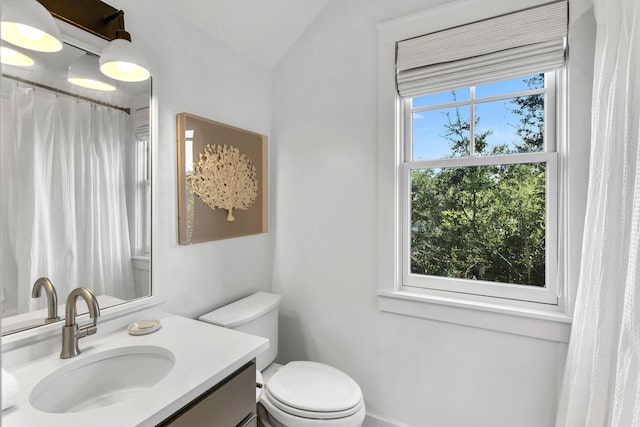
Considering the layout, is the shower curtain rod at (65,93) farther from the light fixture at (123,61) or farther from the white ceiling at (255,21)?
the white ceiling at (255,21)

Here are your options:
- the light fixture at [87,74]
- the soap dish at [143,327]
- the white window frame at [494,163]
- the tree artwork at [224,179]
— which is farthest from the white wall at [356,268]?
the light fixture at [87,74]

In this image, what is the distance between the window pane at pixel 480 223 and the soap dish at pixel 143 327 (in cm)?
123

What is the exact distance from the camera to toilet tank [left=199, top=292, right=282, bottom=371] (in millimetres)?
1553

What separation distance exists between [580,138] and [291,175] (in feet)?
4.54

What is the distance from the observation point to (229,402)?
108 centimetres

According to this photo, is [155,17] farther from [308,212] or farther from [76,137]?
[308,212]

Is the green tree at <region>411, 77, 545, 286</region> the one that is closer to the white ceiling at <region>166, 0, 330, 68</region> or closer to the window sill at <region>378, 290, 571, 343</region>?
the window sill at <region>378, 290, 571, 343</region>

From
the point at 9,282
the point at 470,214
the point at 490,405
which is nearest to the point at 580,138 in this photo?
the point at 470,214

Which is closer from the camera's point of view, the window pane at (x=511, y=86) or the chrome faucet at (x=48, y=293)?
the chrome faucet at (x=48, y=293)

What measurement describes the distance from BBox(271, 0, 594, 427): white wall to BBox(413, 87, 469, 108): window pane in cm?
24

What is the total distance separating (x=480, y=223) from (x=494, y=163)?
0.95 feet

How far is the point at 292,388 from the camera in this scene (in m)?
1.51

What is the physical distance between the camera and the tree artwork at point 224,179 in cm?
163

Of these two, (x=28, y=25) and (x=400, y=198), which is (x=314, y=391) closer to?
(x=400, y=198)
